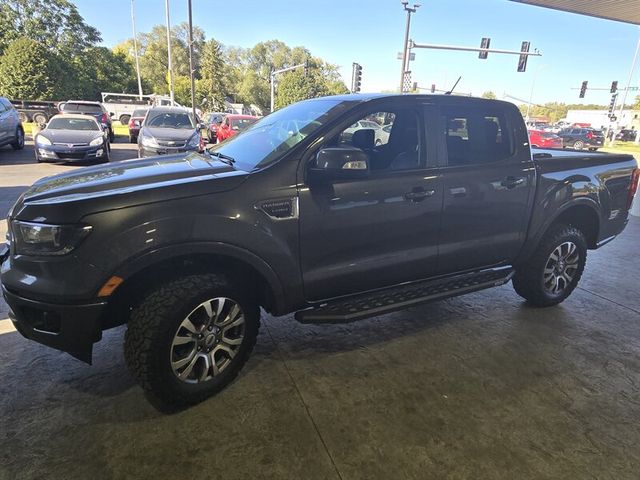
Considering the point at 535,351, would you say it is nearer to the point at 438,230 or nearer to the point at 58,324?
the point at 438,230

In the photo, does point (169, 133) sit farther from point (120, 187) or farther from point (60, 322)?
point (60, 322)

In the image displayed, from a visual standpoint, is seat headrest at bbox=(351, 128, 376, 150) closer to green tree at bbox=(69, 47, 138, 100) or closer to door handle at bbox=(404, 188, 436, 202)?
door handle at bbox=(404, 188, 436, 202)

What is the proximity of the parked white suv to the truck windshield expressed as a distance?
11979 mm

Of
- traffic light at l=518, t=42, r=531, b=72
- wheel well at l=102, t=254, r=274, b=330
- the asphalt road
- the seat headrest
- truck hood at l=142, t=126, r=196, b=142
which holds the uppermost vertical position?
traffic light at l=518, t=42, r=531, b=72

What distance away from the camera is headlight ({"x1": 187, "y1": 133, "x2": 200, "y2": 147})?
10995 mm

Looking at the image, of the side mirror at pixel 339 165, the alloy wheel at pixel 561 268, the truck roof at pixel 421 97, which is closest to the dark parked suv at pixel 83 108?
the truck roof at pixel 421 97

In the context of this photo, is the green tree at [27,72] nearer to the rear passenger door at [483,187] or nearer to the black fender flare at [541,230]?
the rear passenger door at [483,187]

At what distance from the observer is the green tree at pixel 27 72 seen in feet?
97.5

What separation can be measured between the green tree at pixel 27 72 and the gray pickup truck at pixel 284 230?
3428 centimetres

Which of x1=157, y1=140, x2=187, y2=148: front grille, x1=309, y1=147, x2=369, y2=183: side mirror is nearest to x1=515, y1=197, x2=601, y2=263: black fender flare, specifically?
x1=309, y1=147, x2=369, y2=183: side mirror

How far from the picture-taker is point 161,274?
2.53 meters

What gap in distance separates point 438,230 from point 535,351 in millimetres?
1243

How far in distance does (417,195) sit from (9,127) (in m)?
13.9

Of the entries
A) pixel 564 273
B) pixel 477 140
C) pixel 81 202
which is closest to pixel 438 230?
pixel 477 140
